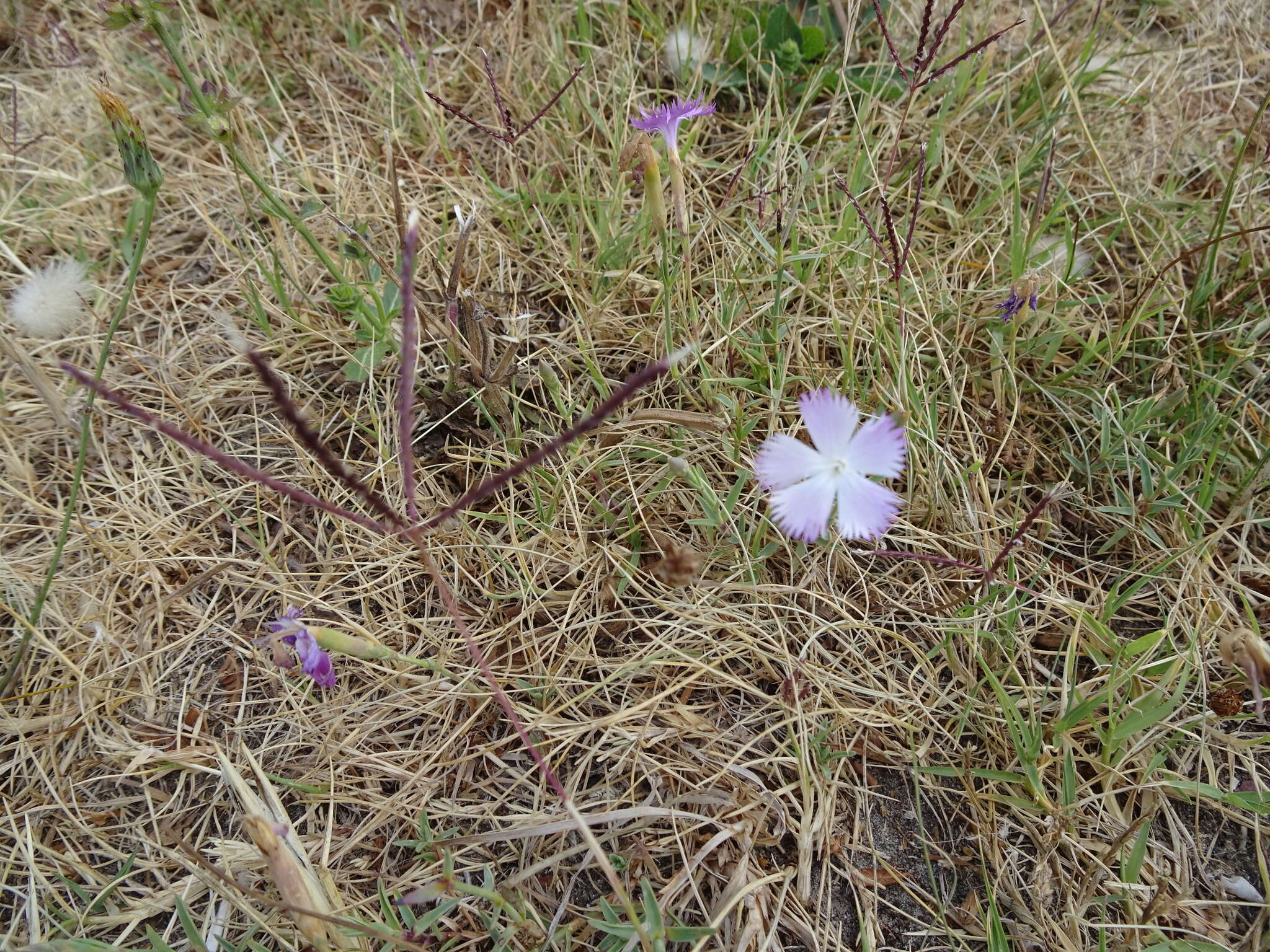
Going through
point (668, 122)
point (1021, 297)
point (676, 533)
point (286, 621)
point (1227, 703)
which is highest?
point (668, 122)

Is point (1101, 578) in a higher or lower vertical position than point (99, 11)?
lower

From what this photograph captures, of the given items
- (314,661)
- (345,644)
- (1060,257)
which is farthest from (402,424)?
(1060,257)

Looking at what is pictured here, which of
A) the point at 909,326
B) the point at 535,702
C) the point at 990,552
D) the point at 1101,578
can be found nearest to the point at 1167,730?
the point at 1101,578

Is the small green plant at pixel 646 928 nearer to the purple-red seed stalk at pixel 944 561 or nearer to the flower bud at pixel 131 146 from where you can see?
the purple-red seed stalk at pixel 944 561

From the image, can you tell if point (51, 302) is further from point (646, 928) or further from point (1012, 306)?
point (1012, 306)

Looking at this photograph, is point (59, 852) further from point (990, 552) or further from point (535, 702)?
point (990, 552)
